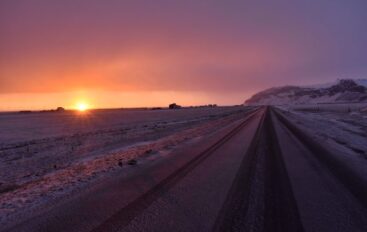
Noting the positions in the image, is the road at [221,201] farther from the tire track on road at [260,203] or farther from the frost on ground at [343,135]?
the frost on ground at [343,135]

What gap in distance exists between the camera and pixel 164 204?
26.4 ft

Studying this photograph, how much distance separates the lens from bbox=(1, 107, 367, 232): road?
670 centimetres

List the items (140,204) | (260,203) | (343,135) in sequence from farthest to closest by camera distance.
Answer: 1. (343,135)
2. (140,204)
3. (260,203)

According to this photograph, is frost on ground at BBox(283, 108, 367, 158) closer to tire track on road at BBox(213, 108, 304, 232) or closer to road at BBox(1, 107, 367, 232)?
road at BBox(1, 107, 367, 232)

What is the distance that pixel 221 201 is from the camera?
8203mm

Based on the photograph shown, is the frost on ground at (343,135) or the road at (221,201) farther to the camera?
the frost on ground at (343,135)

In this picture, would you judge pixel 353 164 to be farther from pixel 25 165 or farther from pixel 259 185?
pixel 25 165

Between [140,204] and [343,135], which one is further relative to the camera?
[343,135]

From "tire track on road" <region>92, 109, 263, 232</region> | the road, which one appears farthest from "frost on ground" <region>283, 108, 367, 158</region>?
"tire track on road" <region>92, 109, 263, 232</region>

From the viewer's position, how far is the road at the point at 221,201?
6695mm

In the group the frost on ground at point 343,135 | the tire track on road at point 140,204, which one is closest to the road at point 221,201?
the tire track on road at point 140,204

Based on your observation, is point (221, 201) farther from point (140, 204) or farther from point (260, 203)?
point (140, 204)

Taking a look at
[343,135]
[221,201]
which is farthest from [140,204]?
[343,135]

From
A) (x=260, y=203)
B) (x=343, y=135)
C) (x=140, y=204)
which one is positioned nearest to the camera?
(x=260, y=203)
